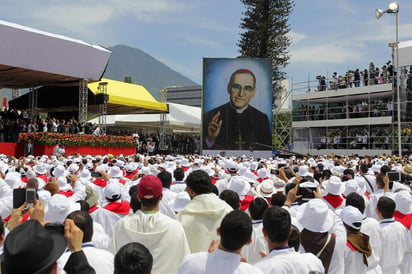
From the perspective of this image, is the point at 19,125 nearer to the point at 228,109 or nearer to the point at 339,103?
the point at 228,109

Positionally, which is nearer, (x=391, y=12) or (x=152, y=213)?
(x=152, y=213)

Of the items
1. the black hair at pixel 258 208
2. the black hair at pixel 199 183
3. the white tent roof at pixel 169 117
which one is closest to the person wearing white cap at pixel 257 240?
the black hair at pixel 258 208

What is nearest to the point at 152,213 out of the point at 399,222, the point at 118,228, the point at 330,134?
the point at 118,228

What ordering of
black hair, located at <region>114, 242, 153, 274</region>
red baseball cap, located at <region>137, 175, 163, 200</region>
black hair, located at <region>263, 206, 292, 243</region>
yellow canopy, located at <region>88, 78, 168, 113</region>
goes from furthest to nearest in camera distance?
yellow canopy, located at <region>88, 78, 168, 113</region> < red baseball cap, located at <region>137, 175, 163, 200</region> < black hair, located at <region>263, 206, 292, 243</region> < black hair, located at <region>114, 242, 153, 274</region>

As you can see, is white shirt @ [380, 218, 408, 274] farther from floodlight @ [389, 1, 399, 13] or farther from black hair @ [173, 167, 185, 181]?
floodlight @ [389, 1, 399, 13]

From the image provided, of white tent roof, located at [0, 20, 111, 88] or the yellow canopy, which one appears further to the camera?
the yellow canopy

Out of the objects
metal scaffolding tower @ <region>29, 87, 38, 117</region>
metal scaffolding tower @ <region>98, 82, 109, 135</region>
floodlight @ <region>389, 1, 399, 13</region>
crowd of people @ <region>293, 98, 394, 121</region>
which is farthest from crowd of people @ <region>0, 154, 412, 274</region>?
crowd of people @ <region>293, 98, 394, 121</region>

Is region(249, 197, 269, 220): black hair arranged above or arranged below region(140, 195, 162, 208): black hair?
below

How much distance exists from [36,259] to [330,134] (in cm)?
3533

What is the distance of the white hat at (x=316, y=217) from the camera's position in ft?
12.3

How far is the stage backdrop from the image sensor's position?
28062 millimetres

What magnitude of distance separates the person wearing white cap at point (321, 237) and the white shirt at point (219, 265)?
1.08 metres

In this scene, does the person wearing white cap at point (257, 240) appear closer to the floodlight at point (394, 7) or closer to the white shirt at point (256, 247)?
the white shirt at point (256, 247)

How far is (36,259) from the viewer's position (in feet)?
6.78
